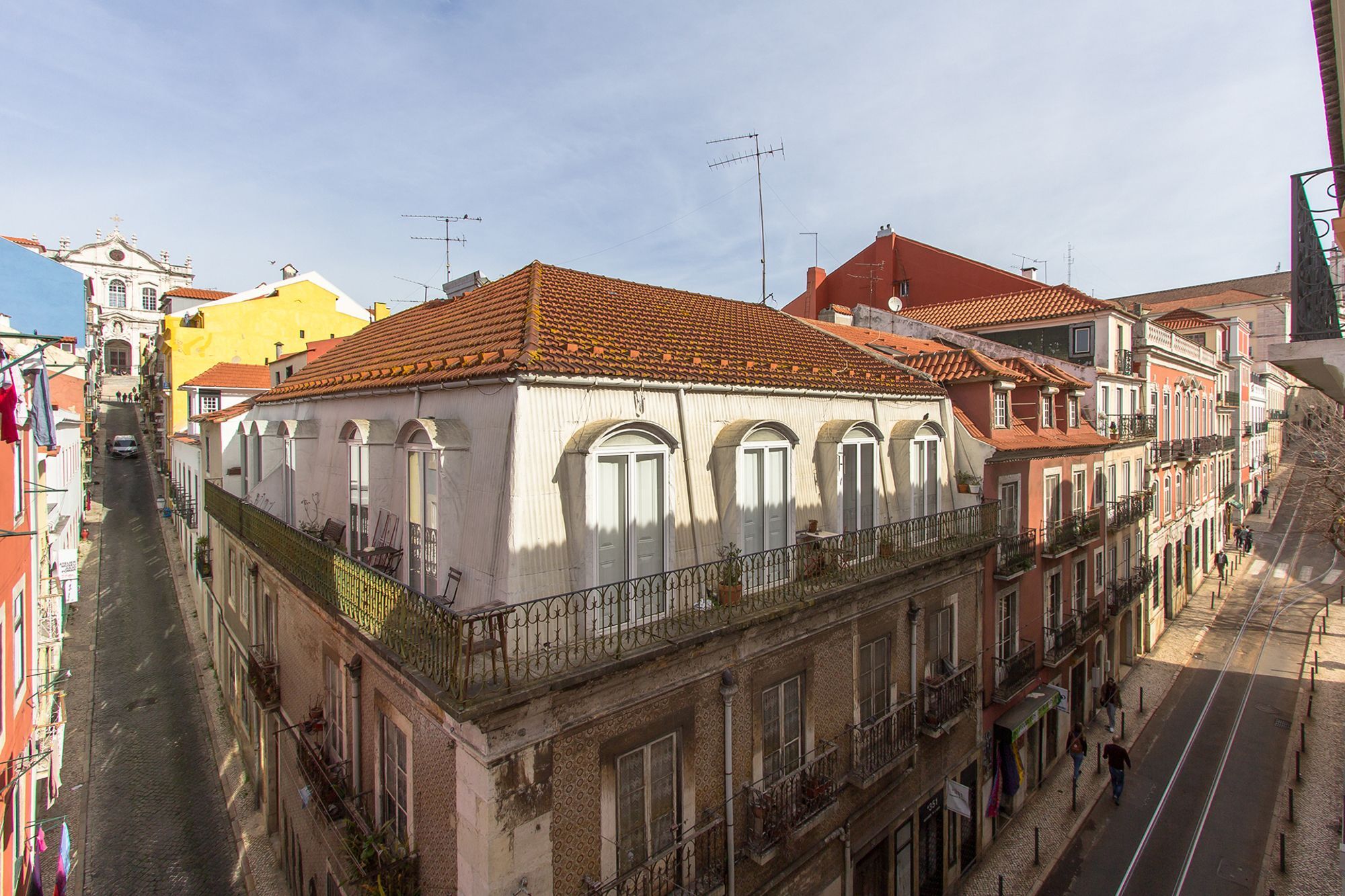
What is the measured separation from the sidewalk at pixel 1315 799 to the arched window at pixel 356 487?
17.8m

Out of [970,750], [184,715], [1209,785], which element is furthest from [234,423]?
A: [1209,785]

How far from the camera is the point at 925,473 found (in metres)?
13.0

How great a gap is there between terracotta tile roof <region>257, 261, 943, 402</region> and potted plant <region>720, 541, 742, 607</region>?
8.10 feet

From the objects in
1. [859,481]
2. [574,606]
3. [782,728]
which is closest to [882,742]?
[782,728]

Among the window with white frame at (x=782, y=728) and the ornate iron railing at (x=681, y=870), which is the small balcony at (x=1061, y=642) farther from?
the ornate iron railing at (x=681, y=870)

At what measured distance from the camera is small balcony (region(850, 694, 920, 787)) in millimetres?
10188

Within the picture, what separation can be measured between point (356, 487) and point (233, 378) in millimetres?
19273

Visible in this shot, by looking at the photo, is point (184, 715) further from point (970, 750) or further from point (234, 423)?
point (970, 750)

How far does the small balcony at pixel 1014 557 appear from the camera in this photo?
46.3 feet

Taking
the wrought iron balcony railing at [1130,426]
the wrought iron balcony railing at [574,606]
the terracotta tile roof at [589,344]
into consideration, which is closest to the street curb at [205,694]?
the wrought iron balcony railing at [574,606]

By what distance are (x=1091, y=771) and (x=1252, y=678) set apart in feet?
31.2

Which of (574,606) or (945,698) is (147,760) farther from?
(945,698)

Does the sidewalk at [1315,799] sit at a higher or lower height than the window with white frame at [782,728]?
lower

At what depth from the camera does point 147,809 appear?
14.7 meters
